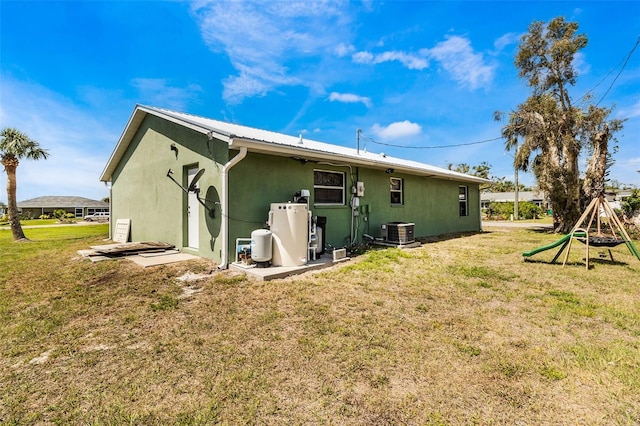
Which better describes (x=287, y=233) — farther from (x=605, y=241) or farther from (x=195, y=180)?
(x=605, y=241)

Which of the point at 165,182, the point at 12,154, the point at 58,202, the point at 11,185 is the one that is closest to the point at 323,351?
the point at 165,182

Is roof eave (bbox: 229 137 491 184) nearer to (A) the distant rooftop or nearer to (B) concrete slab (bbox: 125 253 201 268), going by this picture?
(B) concrete slab (bbox: 125 253 201 268)

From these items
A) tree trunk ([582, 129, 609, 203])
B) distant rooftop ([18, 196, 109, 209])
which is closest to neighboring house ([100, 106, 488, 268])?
tree trunk ([582, 129, 609, 203])

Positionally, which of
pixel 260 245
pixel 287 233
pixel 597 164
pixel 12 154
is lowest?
pixel 260 245

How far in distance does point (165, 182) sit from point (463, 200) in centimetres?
1230

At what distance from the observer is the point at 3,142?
13.3 metres

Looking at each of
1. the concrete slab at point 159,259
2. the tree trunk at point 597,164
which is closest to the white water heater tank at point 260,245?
the concrete slab at point 159,259

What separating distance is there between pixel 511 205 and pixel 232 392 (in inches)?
1261

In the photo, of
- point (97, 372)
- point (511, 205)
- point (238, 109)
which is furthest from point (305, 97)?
point (511, 205)

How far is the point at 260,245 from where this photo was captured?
5.14 meters

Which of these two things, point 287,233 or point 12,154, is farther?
point 12,154

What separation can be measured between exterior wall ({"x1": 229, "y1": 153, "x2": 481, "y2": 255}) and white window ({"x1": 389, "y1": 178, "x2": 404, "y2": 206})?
161 mm

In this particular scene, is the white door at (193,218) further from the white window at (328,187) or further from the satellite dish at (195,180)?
the white window at (328,187)

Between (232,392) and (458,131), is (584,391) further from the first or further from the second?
(458,131)
